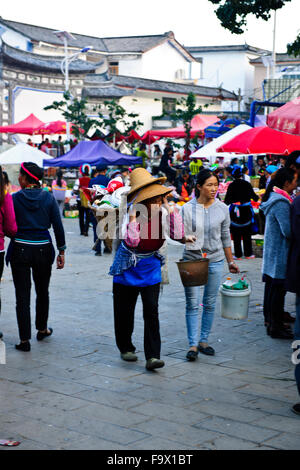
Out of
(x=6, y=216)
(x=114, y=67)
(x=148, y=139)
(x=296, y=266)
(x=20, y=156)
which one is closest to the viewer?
(x=296, y=266)

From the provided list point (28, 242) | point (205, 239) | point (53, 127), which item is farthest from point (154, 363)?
point (53, 127)

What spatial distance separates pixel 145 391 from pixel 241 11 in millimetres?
6073

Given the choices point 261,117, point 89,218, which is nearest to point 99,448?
point 89,218

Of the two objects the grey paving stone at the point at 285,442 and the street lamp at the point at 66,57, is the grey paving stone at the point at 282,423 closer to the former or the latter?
the grey paving stone at the point at 285,442

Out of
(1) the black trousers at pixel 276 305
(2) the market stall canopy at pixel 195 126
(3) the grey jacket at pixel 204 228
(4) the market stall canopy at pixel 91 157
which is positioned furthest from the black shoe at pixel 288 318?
(2) the market stall canopy at pixel 195 126

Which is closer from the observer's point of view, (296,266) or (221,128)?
(296,266)

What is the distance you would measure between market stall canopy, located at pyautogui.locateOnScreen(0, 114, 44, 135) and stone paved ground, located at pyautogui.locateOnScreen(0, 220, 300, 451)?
69.4ft

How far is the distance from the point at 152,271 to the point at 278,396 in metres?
1.42

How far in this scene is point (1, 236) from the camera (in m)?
6.15

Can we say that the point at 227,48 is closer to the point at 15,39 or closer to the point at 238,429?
the point at 15,39

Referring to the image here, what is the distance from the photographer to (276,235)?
655 centimetres

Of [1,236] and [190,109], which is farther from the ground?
[190,109]
